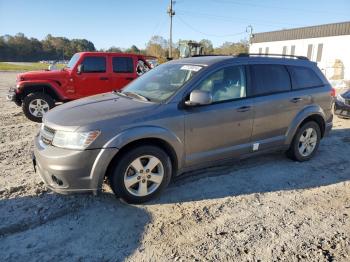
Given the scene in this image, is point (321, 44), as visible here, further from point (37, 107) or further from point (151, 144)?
point (151, 144)

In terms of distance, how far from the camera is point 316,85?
5.25 metres

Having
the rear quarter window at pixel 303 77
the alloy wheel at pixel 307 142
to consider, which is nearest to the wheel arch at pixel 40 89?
the rear quarter window at pixel 303 77

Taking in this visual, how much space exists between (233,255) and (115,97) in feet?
8.42

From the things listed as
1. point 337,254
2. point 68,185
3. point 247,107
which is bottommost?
point 337,254

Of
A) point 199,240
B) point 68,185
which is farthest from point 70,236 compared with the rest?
point 199,240

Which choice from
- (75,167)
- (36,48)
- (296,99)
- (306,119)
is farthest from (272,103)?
(36,48)

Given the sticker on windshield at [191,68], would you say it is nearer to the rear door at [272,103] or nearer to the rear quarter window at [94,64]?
the rear door at [272,103]

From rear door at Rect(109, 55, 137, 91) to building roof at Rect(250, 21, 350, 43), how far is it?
83.2 feet

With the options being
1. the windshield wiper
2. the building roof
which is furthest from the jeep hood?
the building roof

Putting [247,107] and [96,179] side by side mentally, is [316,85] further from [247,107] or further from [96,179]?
[96,179]

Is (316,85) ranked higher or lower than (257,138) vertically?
higher

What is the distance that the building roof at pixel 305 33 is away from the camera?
A: 92.1 feet

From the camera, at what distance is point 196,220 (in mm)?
3398

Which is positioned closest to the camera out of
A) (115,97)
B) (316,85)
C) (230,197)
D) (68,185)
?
(68,185)
